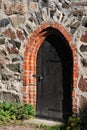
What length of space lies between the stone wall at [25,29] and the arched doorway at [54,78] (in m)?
0.34

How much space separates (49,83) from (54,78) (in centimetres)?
19

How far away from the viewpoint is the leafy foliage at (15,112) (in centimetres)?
944

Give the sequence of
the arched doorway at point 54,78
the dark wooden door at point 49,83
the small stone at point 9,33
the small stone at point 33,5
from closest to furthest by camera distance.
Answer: the arched doorway at point 54,78 → the dark wooden door at point 49,83 → the small stone at point 33,5 → the small stone at point 9,33

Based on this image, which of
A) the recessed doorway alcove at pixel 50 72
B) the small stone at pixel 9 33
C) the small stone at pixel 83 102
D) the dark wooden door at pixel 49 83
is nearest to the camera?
the small stone at pixel 83 102

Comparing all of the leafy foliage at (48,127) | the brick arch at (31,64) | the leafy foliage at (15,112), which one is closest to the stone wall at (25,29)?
the brick arch at (31,64)

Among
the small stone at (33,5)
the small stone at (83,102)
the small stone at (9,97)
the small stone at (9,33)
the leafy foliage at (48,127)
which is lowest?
the leafy foliage at (48,127)

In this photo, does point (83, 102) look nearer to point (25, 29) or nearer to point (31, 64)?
point (31, 64)

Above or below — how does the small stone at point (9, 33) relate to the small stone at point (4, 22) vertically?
below

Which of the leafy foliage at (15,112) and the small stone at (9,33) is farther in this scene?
the small stone at (9,33)

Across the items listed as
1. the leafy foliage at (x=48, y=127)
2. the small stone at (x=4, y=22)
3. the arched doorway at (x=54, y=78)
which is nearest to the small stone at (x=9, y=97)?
the arched doorway at (x=54, y=78)

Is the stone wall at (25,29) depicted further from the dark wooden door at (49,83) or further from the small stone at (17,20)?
the dark wooden door at (49,83)

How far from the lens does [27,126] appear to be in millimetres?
9047

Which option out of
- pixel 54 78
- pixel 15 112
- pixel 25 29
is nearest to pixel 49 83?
pixel 54 78

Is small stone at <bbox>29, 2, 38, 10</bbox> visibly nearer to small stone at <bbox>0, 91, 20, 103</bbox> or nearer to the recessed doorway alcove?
the recessed doorway alcove
